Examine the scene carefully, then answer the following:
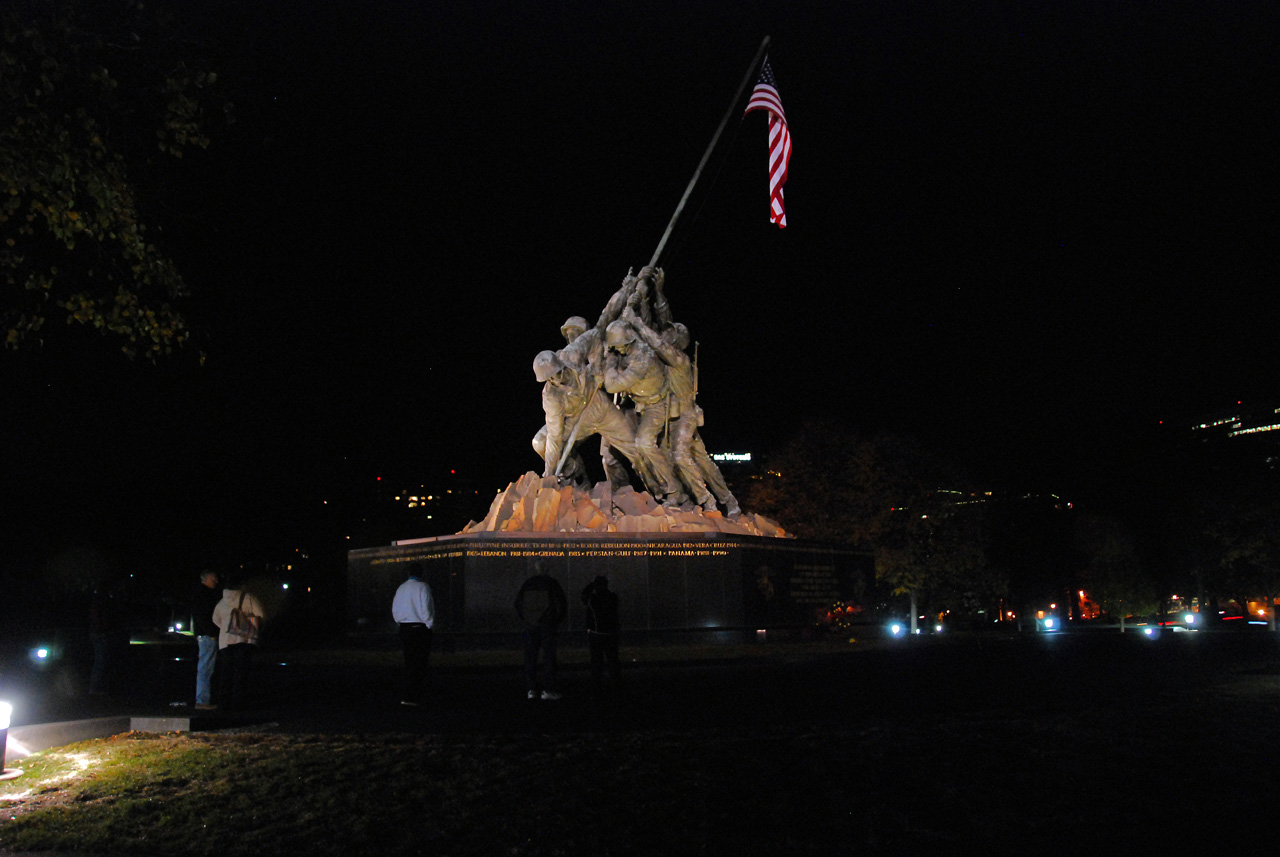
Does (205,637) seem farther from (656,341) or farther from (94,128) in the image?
(656,341)

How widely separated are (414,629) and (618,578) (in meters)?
10.8

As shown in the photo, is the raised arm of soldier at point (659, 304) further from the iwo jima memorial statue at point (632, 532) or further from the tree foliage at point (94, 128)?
the tree foliage at point (94, 128)

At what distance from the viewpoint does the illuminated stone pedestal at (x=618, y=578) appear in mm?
21188

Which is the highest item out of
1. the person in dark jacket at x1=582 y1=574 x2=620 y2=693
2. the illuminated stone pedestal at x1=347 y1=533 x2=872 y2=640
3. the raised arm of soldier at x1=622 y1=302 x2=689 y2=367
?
the raised arm of soldier at x1=622 y1=302 x2=689 y2=367

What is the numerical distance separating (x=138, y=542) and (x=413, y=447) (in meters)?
16.2

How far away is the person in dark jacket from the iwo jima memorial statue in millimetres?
8951

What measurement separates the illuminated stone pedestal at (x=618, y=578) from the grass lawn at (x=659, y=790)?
12.2 metres

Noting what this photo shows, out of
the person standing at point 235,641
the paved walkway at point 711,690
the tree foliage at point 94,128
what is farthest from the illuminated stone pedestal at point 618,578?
the tree foliage at point 94,128

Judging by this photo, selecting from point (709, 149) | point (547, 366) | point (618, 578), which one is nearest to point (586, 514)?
point (618, 578)

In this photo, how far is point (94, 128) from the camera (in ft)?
25.9

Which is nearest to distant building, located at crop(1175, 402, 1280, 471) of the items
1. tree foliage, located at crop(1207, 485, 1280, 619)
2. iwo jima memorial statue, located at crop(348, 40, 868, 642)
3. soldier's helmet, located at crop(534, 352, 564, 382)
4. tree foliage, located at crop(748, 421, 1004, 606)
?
tree foliage, located at crop(1207, 485, 1280, 619)

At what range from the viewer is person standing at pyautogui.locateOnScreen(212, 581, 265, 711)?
35.7 feet

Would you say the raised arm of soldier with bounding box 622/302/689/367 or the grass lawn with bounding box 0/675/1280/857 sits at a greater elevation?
the raised arm of soldier with bounding box 622/302/689/367

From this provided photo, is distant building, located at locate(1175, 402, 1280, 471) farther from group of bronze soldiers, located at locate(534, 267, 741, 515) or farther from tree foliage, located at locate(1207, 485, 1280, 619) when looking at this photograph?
group of bronze soldiers, located at locate(534, 267, 741, 515)
